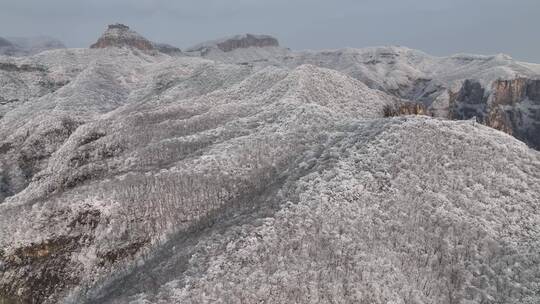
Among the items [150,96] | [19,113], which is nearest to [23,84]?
[19,113]

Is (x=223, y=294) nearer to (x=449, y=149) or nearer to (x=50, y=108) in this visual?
(x=449, y=149)

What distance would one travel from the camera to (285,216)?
21.5 metres

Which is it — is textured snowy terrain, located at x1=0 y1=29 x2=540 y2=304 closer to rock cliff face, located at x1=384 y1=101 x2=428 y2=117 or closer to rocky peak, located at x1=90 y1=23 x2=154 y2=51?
rock cliff face, located at x1=384 y1=101 x2=428 y2=117

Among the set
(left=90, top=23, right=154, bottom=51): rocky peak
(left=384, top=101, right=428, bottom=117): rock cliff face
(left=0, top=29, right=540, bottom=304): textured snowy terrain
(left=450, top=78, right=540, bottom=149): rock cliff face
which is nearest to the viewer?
(left=0, top=29, right=540, bottom=304): textured snowy terrain

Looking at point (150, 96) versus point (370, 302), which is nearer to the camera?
point (370, 302)

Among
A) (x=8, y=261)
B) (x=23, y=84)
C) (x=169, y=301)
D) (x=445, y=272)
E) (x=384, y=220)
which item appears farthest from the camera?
(x=23, y=84)

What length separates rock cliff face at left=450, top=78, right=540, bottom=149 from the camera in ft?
390

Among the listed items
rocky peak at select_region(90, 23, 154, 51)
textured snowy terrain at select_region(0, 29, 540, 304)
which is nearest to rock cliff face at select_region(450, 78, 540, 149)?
textured snowy terrain at select_region(0, 29, 540, 304)

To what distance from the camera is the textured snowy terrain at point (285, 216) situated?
18.9 metres

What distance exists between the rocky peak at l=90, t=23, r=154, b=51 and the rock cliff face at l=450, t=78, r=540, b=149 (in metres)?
111

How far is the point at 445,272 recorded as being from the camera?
19891 millimetres

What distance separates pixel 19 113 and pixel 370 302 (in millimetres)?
73799

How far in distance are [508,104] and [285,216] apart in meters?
131

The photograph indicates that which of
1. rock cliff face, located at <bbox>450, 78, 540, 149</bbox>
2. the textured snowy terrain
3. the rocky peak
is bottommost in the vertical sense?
rock cliff face, located at <bbox>450, 78, 540, 149</bbox>
